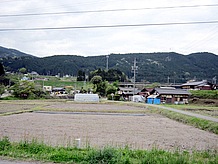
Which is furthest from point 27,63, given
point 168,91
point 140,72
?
point 168,91

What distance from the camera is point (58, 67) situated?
122 m

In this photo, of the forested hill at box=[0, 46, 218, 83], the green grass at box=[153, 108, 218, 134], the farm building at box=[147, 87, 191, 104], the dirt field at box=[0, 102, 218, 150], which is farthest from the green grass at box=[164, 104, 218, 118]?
the forested hill at box=[0, 46, 218, 83]

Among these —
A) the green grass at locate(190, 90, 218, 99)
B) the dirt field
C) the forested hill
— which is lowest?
the dirt field

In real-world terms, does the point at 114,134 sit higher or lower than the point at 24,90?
lower

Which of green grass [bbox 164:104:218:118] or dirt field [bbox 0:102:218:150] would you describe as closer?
dirt field [bbox 0:102:218:150]

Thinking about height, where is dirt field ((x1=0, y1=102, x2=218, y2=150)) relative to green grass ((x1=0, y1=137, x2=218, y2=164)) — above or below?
below

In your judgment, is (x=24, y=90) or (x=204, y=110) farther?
(x=24, y=90)

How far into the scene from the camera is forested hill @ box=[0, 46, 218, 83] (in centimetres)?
9896

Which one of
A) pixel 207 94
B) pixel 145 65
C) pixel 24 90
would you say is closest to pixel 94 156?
pixel 207 94

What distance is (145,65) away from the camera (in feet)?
377

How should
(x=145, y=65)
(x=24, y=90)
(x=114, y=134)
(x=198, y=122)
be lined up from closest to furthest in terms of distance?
(x=114, y=134) < (x=198, y=122) < (x=24, y=90) < (x=145, y=65)

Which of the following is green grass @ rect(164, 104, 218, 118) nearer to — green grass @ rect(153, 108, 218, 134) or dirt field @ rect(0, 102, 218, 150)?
green grass @ rect(153, 108, 218, 134)

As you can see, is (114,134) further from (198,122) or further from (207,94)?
(207,94)

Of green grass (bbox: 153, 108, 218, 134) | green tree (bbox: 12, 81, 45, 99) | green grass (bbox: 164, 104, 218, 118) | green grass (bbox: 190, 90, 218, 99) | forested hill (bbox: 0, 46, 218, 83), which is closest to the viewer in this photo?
green grass (bbox: 153, 108, 218, 134)
